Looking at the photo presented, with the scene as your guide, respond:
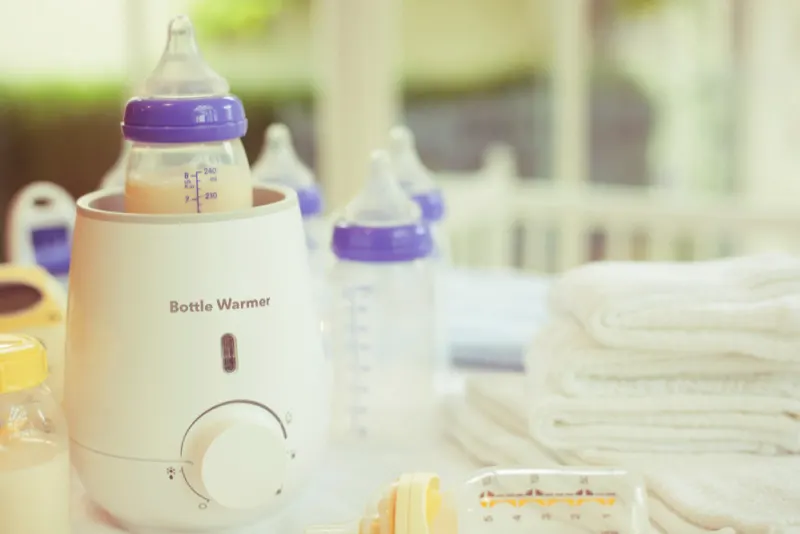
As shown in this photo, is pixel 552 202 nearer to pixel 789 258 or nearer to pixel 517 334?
pixel 517 334

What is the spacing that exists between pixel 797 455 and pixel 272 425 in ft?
1.29

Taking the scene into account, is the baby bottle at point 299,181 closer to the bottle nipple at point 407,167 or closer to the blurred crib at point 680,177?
the bottle nipple at point 407,167

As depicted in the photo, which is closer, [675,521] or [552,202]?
[675,521]

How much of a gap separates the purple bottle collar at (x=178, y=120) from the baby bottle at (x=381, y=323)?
0.19 m

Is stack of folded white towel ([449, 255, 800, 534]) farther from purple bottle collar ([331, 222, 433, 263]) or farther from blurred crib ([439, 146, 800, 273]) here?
blurred crib ([439, 146, 800, 273])

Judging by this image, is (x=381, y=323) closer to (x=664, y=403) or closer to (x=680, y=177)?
(x=664, y=403)

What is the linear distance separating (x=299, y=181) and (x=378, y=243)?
21 centimetres

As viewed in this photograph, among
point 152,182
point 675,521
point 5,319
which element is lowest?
point 675,521

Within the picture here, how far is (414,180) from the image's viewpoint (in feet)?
3.36

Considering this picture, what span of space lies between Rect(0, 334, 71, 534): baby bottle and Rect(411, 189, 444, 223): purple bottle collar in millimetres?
435

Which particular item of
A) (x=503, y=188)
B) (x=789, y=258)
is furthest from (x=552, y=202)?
(x=789, y=258)

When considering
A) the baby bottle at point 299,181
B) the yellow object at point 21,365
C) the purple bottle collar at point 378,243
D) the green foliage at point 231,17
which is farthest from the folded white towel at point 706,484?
the green foliage at point 231,17

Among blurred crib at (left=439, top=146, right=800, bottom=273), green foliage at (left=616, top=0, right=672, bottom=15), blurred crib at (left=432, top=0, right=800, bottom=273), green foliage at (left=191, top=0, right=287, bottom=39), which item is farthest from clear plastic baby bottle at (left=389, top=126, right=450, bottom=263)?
green foliage at (left=191, top=0, right=287, bottom=39)

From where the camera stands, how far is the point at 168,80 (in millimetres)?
711
